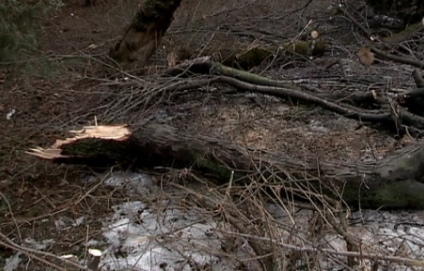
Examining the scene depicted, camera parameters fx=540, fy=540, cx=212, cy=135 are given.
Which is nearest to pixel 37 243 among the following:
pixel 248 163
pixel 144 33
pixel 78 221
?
pixel 78 221

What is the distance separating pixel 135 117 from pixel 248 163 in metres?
1.30

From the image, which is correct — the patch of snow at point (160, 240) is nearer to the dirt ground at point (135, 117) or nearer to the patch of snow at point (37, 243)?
the dirt ground at point (135, 117)

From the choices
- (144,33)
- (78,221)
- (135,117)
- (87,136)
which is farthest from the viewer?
(144,33)

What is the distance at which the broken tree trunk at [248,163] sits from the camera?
136 inches

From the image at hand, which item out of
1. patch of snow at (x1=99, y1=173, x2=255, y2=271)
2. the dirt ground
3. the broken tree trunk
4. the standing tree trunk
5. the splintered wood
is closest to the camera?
patch of snow at (x1=99, y1=173, x2=255, y2=271)

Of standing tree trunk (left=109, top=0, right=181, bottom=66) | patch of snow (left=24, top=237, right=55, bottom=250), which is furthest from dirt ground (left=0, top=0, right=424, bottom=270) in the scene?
standing tree trunk (left=109, top=0, right=181, bottom=66)

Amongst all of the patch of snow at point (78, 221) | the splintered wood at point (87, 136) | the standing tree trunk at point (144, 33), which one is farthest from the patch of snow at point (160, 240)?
the standing tree trunk at point (144, 33)

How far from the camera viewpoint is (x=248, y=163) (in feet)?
11.7

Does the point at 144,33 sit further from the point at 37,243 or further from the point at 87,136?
the point at 37,243

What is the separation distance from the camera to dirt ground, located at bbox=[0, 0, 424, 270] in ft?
12.0

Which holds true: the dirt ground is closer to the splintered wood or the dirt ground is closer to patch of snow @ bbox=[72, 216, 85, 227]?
patch of snow @ bbox=[72, 216, 85, 227]

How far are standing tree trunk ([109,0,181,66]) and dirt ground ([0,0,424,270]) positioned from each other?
0.28m

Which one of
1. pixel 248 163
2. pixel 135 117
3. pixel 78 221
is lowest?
pixel 78 221

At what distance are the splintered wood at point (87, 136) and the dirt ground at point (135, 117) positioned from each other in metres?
0.16
